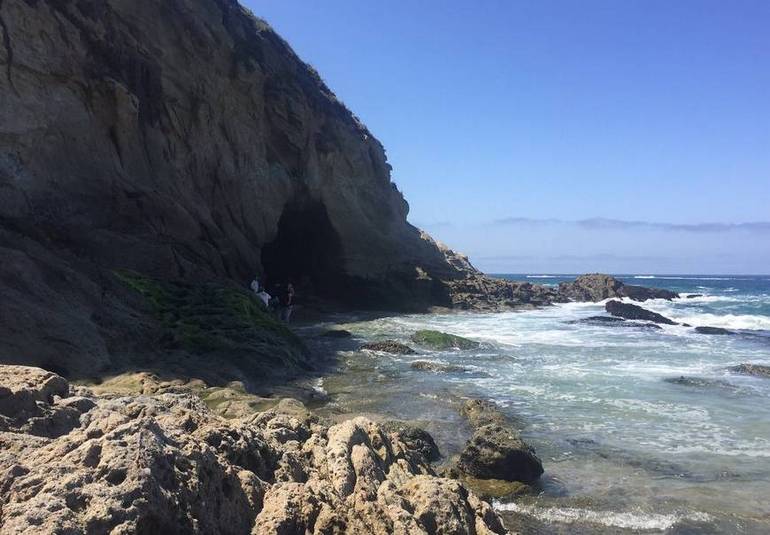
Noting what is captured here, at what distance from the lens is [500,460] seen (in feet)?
24.7

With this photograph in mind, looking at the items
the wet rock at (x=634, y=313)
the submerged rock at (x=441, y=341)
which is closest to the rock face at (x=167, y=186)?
the submerged rock at (x=441, y=341)

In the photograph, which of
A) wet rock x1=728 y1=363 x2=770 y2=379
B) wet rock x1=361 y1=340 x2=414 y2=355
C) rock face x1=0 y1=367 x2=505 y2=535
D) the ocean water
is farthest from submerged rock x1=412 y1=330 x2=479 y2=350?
rock face x1=0 y1=367 x2=505 y2=535

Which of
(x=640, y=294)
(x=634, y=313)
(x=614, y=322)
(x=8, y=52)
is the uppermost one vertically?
(x=8, y=52)

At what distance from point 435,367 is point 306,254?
69.2ft

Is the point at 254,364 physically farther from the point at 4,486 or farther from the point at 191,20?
the point at 191,20

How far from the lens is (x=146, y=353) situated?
10.5 m

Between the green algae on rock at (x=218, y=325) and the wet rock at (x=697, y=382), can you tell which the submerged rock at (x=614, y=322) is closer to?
the wet rock at (x=697, y=382)

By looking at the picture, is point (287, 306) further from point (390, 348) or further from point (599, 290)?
point (599, 290)

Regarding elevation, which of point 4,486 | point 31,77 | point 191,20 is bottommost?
point 4,486

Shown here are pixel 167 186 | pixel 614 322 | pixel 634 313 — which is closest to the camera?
pixel 167 186

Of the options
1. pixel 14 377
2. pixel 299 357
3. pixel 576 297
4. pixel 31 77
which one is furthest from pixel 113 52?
pixel 576 297

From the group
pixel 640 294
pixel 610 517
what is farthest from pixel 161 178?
pixel 640 294

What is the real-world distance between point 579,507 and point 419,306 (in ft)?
92.5

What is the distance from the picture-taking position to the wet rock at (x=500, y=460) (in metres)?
7.55
